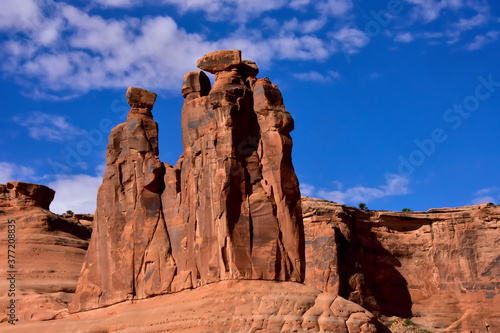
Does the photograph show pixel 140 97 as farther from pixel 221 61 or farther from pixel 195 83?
pixel 221 61

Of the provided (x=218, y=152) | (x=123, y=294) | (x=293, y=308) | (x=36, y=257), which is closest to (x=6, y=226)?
(x=36, y=257)

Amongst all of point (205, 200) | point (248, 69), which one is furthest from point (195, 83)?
point (205, 200)

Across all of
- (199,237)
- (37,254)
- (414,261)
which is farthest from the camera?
(414,261)

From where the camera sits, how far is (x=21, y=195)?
6681cm

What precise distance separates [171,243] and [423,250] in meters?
38.0

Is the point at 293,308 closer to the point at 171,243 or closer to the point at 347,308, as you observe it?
the point at 347,308

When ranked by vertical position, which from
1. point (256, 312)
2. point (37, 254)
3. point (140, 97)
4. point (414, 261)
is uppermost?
point (140, 97)

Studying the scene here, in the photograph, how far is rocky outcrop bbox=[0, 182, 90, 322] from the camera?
53.4 m

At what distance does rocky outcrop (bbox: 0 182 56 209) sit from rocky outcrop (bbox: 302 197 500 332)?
2129 cm

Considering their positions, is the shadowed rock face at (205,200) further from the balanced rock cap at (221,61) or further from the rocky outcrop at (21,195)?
the rocky outcrop at (21,195)

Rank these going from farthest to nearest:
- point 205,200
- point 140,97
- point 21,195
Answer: point 21,195 < point 140,97 < point 205,200

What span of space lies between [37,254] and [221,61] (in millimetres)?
24145

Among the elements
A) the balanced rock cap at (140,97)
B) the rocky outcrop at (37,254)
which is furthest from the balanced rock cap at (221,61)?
the rocky outcrop at (37,254)

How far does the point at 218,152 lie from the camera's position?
4181 centimetres
